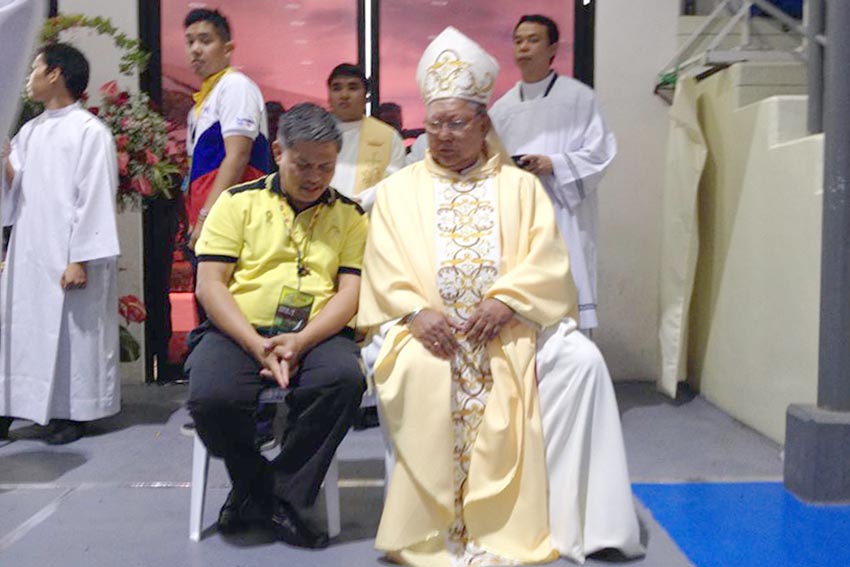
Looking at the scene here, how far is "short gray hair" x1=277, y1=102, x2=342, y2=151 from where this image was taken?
96.9 inches

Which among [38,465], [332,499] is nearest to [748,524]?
[332,499]

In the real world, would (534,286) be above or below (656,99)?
below

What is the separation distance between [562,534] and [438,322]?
2.04ft

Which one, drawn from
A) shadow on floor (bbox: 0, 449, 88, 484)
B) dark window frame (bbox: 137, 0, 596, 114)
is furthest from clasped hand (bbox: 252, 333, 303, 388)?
dark window frame (bbox: 137, 0, 596, 114)

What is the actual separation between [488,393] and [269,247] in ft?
2.42

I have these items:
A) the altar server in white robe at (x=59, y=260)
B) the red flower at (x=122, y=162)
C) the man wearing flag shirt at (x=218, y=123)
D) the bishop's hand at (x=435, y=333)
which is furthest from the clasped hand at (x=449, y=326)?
the red flower at (x=122, y=162)

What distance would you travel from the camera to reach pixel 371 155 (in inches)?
148

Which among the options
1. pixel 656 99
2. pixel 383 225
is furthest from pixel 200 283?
→ pixel 656 99

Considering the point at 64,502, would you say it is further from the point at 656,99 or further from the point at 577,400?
the point at 656,99

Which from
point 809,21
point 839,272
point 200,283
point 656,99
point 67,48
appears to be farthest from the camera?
point 656,99

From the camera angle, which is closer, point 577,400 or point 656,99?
point 577,400

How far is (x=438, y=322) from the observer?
236cm

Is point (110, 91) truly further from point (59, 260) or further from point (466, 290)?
point (466, 290)

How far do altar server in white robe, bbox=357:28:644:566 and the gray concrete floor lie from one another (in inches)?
7.5
